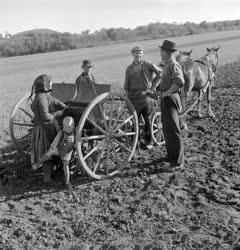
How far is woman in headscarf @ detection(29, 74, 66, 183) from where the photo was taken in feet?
19.9

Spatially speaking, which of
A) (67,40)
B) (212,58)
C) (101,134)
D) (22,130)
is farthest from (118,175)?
(67,40)

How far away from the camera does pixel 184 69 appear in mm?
10039

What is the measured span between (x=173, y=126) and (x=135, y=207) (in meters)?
1.77

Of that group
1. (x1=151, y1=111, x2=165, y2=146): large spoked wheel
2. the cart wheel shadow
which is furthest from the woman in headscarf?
Result: (x1=151, y1=111, x2=165, y2=146): large spoked wheel

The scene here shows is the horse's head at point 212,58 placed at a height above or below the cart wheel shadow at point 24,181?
above

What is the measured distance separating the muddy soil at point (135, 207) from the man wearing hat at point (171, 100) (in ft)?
1.07

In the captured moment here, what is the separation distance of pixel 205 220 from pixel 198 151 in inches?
112

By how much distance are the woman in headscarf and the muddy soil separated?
53 cm

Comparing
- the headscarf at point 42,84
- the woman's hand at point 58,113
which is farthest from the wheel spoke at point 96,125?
the headscarf at point 42,84

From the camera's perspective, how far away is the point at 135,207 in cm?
561

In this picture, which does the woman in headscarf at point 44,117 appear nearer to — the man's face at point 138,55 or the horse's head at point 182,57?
the man's face at point 138,55

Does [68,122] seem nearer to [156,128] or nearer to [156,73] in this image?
[156,73]

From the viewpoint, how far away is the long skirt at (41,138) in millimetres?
6223

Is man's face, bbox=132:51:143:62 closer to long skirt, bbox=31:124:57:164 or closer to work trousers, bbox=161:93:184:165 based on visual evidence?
work trousers, bbox=161:93:184:165
